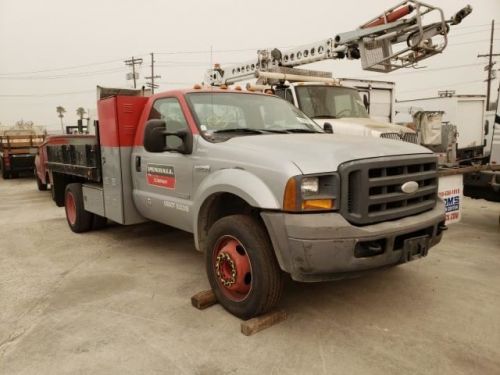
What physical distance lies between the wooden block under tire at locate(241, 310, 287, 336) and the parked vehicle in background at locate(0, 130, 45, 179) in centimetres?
1540

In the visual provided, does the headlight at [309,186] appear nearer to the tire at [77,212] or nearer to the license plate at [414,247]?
the license plate at [414,247]

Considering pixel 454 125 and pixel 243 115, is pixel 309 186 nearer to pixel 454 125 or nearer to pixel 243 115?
pixel 243 115

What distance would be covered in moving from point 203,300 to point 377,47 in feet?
22.1

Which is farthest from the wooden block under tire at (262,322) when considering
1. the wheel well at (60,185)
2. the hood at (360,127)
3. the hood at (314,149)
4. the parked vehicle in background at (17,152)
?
the parked vehicle in background at (17,152)

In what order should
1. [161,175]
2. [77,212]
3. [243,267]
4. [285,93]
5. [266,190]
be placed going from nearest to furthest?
[266,190]
[243,267]
[161,175]
[77,212]
[285,93]

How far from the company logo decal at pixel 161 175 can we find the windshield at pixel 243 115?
663 mm

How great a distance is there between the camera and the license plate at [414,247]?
322 centimetres

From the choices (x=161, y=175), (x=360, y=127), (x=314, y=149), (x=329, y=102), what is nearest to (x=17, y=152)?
(x=329, y=102)

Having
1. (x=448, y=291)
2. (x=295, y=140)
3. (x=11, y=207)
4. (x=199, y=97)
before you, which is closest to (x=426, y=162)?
(x=295, y=140)

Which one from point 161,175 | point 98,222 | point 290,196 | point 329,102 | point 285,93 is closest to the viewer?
point 290,196

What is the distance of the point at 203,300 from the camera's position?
370 centimetres

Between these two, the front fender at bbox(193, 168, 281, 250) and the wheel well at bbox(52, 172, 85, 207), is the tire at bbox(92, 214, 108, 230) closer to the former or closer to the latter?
the wheel well at bbox(52, 172, 85, 207)

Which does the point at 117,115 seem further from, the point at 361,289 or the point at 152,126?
the point at 361,289

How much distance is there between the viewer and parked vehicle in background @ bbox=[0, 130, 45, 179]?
16.0 m
